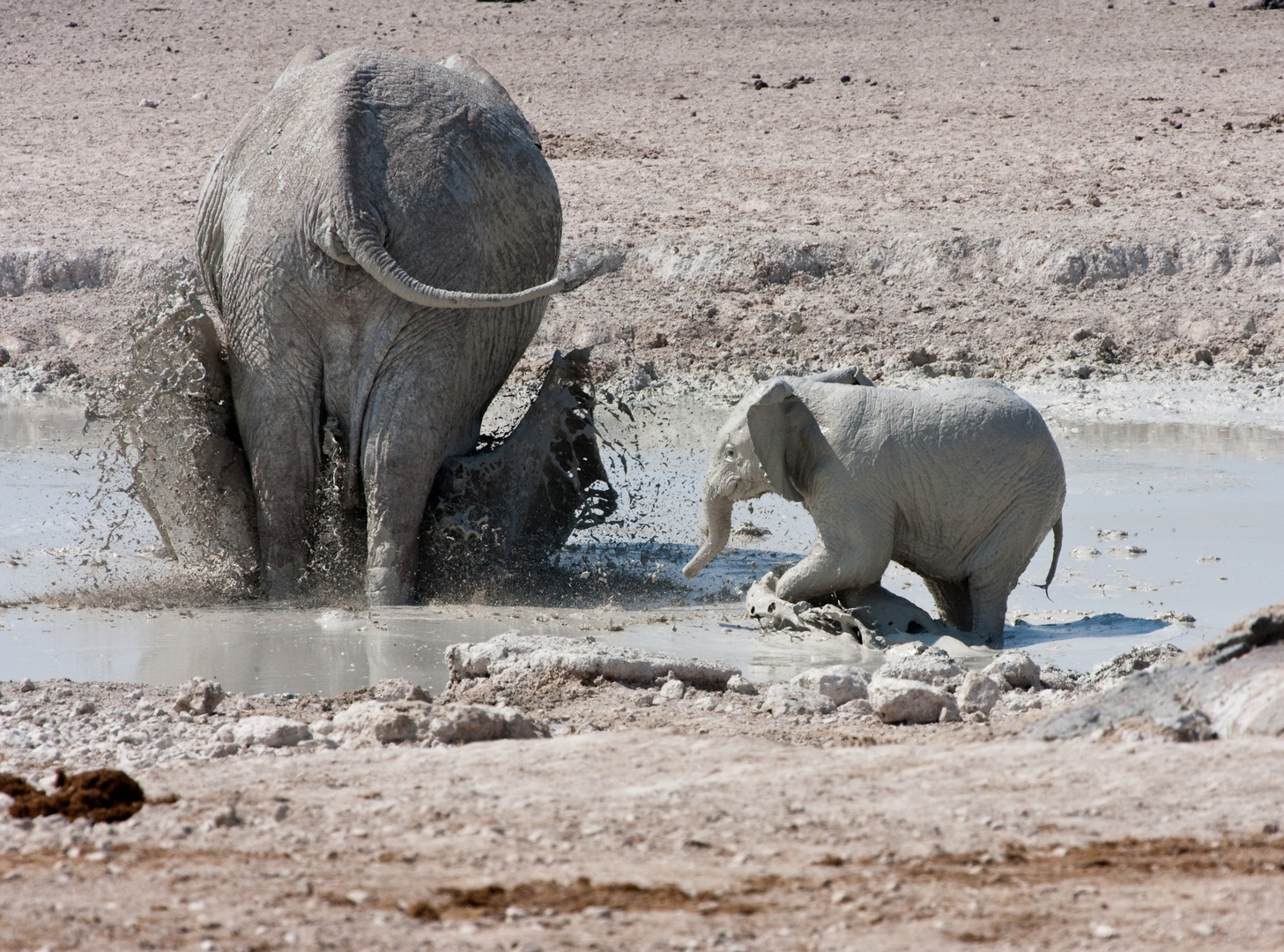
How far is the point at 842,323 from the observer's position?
13.9m

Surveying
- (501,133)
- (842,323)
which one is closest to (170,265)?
(501,133)

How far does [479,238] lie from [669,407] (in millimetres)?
5507

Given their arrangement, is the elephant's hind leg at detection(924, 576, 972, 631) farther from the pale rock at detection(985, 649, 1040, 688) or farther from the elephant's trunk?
the pale rock at detection(985, 649, 1040, 688)

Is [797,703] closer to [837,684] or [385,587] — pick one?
[837,684]

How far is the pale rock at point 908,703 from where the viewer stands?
15.9ft

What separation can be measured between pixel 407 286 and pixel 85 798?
11.3 ft

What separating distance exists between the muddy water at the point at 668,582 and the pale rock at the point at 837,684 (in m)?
0.65

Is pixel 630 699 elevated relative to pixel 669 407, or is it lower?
elevated

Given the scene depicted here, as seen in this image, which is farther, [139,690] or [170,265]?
[170,265]

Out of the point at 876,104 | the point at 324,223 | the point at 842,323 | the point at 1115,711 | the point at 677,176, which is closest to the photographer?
the point at 1115,711

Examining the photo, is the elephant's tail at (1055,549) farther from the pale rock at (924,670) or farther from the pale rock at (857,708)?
the pale rock at (857,708)

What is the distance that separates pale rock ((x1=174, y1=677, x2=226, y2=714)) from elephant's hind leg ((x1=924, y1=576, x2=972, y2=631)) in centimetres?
328

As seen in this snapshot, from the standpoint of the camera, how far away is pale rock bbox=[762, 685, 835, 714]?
16.4 feet

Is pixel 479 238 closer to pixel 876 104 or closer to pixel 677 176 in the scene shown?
pixel 677 176
